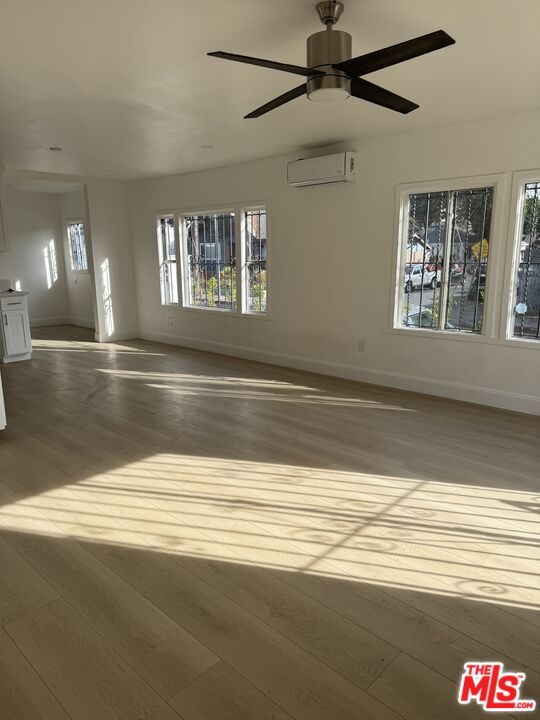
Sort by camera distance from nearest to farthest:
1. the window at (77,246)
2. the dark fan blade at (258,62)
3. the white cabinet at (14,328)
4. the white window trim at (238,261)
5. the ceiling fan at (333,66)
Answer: the dark fan blade at (258,62) < the ceiling fan at (333,66) < the white window trim at (238,261) < the white cabinet at (14,328) < the window at (77,246)

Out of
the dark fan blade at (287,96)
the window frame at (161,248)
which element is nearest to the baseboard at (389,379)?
the window frame at (161,248)

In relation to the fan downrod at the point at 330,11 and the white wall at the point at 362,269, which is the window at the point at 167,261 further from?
the fan downrod at the point at 330,11

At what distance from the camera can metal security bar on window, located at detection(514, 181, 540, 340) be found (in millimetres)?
4336

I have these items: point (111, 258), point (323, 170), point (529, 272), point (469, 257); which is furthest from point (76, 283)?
point (529, 272)

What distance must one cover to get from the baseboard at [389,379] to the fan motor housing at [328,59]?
10.6 ft

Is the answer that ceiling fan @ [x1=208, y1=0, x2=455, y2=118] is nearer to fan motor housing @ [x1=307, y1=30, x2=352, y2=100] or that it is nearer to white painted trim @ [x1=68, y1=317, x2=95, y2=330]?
fan motor housing @ [x1=307, y1=30, x2=352, y2=100]

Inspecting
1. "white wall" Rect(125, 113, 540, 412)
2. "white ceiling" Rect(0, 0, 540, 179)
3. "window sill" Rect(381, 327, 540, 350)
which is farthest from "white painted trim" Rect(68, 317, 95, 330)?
"window sill" Rect(381, 327, 540, 350)

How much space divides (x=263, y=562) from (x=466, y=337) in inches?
133

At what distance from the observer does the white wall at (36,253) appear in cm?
942

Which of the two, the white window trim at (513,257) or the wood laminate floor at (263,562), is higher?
the white window trim at (513,257)

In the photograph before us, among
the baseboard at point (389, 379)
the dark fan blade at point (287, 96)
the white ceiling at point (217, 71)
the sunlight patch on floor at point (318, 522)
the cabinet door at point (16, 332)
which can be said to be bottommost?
the sunlight patch on floor at point (318, 522)

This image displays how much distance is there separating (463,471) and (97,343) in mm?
6477

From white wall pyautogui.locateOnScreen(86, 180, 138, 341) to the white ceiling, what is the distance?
244cm

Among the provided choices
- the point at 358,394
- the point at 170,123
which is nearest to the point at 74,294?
the point at 170,123
